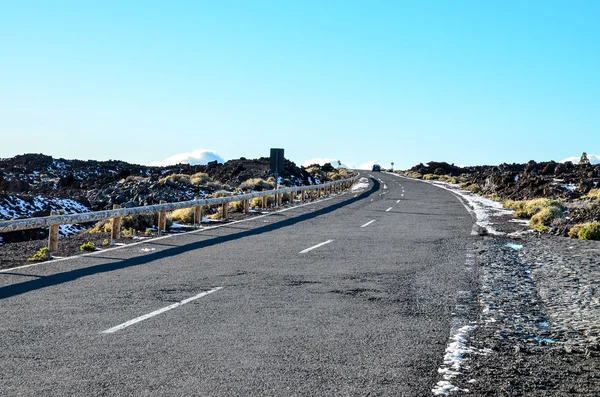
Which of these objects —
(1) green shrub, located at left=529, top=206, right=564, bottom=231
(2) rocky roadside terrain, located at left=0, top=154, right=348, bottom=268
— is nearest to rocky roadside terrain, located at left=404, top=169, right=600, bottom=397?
(1) green shrub, located at left=529, top=206, right=564, bottom=231

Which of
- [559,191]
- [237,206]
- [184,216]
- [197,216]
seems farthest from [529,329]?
[559,191]

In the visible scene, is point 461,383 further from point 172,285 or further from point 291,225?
point 291,225

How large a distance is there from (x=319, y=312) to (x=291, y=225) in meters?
12.2

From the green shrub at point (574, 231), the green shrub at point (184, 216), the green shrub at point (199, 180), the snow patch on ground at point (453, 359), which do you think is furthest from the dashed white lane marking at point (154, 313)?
the green shrub at point (199, 180)

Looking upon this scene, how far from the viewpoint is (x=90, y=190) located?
172 ft

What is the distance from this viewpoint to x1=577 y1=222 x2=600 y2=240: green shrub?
51.0 feet

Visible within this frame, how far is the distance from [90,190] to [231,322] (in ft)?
160

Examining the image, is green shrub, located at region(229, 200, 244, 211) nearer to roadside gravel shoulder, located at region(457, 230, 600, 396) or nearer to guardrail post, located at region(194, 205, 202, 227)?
guardrail post, located at region(194, 205, 202, 227)

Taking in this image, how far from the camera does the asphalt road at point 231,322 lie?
481 cm

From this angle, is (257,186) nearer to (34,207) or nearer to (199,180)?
(199,180)

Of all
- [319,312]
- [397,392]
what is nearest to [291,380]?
[397,392]

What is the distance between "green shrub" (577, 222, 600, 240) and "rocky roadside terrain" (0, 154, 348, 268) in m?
10.7

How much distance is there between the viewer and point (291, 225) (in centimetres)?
1945

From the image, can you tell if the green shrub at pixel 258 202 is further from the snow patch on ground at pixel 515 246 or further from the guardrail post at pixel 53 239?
the guardrail post at pixel 53 239
